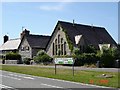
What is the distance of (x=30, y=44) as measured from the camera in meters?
74.9

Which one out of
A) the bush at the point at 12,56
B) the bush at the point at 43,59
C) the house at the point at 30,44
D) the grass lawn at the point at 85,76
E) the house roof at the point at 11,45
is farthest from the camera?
the house roof at the point at 11,45

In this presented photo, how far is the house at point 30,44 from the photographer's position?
7460cm

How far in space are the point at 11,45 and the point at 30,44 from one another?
13.9 meters

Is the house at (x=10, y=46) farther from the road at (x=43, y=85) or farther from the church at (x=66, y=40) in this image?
the road at (x=43, y=85)

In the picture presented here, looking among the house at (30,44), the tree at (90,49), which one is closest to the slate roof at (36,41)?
the house at (30,44)

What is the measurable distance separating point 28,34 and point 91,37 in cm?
1920

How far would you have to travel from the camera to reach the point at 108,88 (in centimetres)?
1919

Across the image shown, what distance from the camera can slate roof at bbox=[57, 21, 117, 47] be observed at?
209 ft

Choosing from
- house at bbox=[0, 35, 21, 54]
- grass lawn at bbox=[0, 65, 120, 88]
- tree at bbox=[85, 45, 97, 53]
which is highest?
house at bbox=[0, 35, 21, 54]

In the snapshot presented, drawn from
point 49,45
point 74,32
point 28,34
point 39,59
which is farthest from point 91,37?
point 28,34

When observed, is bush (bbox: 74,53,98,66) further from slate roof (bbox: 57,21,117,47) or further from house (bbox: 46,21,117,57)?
slate roof (bbox: 57,21,117,47)

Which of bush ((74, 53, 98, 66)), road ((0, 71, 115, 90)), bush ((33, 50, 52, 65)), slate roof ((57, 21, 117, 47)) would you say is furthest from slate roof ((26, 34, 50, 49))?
road ((0, 71, 115, 90))

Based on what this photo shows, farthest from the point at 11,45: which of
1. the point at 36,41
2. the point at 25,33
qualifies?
the point at 36,41

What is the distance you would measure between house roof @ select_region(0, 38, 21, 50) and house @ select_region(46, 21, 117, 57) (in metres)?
18.9
